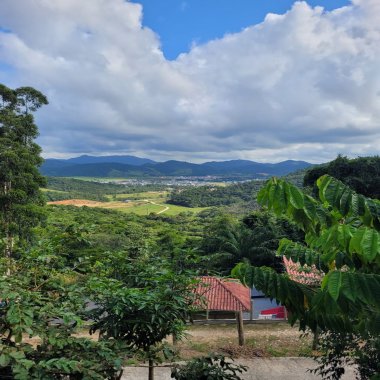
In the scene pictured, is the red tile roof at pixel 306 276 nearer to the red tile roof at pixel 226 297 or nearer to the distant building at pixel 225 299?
the distant building at pixel 225 299

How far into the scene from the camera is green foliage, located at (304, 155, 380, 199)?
27125mm

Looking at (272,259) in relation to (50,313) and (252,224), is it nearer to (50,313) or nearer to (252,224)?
(252,224)

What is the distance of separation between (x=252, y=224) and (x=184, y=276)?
24900mm

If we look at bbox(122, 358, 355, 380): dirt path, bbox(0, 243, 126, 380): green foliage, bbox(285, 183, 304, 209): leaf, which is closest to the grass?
bbox(122, 358, 355, 380): dirt path

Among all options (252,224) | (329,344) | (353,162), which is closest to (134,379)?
(329,344)

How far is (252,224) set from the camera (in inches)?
1123

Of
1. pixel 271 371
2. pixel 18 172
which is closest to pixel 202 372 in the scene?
pixel 271 371

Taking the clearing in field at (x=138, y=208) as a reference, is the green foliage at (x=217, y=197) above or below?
above

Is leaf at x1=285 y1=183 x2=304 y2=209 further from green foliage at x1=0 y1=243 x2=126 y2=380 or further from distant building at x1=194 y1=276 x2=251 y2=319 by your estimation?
distant building at x1=194 y1=276 x2=251 y2=319

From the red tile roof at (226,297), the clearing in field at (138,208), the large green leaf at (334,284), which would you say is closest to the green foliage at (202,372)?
the large green leaf at (334,284)

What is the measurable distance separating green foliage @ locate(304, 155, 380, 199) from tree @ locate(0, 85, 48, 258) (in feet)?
69.0

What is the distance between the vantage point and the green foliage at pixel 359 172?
1068 inches

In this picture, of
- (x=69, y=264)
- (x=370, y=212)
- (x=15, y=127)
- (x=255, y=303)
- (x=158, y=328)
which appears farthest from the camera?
(x=15, y=127)

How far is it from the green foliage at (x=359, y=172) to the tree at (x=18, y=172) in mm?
21027
